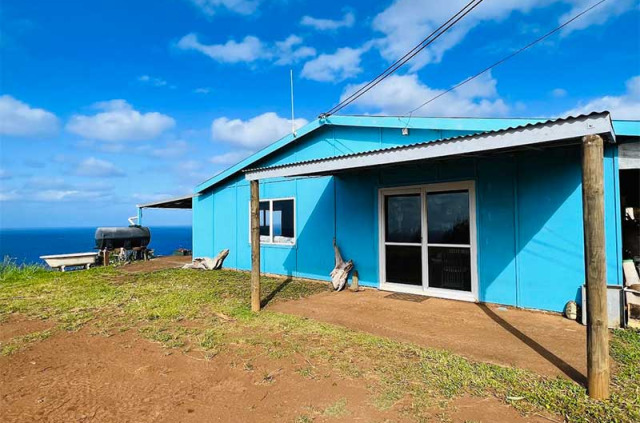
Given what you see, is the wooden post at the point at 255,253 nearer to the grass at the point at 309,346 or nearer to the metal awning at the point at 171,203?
the grass at the point at 309,346

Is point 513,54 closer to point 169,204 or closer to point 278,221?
point 278,221

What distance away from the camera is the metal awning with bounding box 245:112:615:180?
333cm

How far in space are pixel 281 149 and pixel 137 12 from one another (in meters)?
4.81

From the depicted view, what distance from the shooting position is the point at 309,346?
4.21m

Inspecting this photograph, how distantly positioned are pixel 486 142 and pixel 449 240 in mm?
2793

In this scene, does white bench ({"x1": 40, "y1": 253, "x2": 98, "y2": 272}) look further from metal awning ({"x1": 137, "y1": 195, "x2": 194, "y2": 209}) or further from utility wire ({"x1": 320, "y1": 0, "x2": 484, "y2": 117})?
utility wire ({"x1": 320, "y1": 0, "x2": 484, "y2": 117})

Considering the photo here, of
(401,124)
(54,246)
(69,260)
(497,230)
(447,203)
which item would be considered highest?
(401,124)

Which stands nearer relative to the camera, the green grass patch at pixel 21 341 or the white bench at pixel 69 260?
the green grass patch at pixel 21 341

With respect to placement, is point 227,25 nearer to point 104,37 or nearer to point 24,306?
point 104,37

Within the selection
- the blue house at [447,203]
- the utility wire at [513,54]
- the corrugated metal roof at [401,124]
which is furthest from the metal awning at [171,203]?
the utility wire at [513,54]

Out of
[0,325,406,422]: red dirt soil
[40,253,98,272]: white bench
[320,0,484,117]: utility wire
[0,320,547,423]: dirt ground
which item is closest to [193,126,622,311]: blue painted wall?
[320,0,484,117]: utility wire

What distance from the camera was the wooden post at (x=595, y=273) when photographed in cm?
288

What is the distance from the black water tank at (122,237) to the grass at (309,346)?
7.75m

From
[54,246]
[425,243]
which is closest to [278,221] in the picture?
[425,243]
